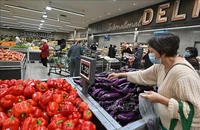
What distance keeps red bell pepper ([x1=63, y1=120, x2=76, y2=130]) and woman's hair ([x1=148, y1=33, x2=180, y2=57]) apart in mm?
813

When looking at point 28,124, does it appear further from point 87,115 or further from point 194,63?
point 194,63

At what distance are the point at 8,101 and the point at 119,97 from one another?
1.01 metres

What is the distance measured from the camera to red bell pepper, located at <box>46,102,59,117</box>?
103 centimetres

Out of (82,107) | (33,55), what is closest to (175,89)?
(82,107)

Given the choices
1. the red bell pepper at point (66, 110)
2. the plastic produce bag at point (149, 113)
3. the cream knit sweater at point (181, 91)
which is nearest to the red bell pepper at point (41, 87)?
the red bell pepper at point (66, 110)

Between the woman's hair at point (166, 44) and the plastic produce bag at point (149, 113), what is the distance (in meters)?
0.41

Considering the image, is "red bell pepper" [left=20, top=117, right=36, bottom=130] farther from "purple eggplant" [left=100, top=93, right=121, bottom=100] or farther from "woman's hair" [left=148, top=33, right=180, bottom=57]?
"woman's hair" [left=148, top=33, right=180, bottom=57]

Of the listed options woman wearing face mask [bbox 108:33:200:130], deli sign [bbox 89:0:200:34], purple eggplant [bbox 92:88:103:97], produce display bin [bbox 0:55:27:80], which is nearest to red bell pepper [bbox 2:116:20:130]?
purple eggplant [bbox 92:88:103:97]

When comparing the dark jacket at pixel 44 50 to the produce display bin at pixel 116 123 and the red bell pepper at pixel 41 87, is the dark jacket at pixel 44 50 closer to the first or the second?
the red bell pepper at pixel 41 87

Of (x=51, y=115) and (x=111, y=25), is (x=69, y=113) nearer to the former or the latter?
(x=51, y=115)

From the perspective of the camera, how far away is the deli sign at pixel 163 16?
230 inches

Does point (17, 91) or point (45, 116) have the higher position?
point (17, 91)

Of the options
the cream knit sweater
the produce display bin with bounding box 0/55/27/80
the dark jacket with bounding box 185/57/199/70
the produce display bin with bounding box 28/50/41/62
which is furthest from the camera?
the produce display bin with bounding box 28/50/41/62

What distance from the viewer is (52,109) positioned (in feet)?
3.40
